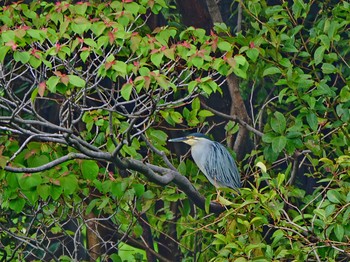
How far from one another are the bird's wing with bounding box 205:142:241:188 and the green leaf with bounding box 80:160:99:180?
1.28m

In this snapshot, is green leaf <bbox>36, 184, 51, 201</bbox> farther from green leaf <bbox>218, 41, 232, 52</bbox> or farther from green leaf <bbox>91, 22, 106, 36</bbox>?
green leaf <bbox>218, 41, 232, 52</bbox>

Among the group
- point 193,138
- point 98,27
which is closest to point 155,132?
point 193,138

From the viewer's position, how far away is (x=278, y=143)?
5.92 meters

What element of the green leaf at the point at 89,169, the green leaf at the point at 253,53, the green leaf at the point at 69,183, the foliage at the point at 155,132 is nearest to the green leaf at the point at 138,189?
the foliage at the point at 155,132

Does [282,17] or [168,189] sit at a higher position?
[282,17]

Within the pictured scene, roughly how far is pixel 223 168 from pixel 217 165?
4 centimetres

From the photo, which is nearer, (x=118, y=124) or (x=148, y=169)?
(x=148, y=169)

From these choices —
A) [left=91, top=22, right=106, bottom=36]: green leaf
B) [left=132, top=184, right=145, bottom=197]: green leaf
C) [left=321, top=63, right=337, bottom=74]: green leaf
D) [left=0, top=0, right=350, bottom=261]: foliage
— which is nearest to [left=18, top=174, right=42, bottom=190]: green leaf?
[left=0, top=0, right=350, bottom=261]: foliage

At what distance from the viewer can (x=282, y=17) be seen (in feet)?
21.0

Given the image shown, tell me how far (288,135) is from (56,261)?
1.63m

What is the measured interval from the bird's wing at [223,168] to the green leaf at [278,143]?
2.46 feet

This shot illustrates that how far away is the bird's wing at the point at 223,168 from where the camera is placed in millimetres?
6633

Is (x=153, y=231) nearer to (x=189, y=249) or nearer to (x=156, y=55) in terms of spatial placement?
(x=189, y=249)

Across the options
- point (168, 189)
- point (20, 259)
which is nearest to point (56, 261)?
point (20, 259)
